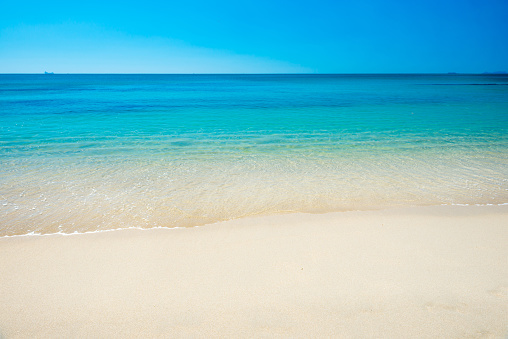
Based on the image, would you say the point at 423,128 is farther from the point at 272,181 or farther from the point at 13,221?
the point at 13,221

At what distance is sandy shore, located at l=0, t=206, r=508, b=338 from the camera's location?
2.97 meters

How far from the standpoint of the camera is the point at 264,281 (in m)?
3.60

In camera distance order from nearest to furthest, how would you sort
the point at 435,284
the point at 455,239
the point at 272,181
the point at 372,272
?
the point at 435,284 < the point at 372,272 < the point at 455,239 < the point at 272,181

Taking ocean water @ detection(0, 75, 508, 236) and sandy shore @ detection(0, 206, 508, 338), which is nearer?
sandy shore @ detection(0, 206, 508, 338)

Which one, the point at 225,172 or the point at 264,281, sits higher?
the point at 225,172

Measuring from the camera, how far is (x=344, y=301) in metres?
3.27

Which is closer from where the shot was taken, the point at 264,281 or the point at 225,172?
the point at 264,281

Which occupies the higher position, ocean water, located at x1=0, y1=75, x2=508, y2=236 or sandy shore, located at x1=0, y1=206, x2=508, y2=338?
ocean water, located at x1=0, y1=75, x2=508, y2=236

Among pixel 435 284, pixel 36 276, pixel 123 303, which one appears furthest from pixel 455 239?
pixel 36 276

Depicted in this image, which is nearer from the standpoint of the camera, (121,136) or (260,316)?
(260,316)

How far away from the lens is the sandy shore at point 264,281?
2.97 meters

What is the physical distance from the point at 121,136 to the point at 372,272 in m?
12.1

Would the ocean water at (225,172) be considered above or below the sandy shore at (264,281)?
above

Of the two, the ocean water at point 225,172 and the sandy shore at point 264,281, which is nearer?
the sandy shore at point 264,281
